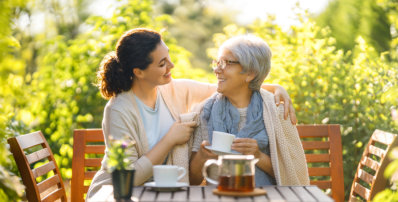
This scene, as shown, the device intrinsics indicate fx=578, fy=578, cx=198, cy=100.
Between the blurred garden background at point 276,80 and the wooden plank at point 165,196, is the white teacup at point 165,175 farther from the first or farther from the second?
the blurred garden background at point 276,80

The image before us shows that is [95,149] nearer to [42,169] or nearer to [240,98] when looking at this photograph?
[42,169]

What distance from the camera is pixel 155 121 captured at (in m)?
3.25

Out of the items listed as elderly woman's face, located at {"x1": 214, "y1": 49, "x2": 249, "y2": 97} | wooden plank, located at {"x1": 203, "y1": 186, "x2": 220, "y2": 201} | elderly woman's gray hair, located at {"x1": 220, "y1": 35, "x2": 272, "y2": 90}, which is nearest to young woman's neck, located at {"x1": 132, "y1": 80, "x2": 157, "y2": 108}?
elderly woman's face, located at {"x1": 214, "y1": 49, "x2": 249, "y2": 97}

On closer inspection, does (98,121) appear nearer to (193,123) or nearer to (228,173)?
(193,123)

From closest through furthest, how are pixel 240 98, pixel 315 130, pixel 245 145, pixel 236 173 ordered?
pixel 236 173, pixel 245 145, pixel 240 98, pixel 315 130

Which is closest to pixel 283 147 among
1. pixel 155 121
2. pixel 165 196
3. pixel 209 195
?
pixel 155 121

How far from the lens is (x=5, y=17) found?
2295 millimetres

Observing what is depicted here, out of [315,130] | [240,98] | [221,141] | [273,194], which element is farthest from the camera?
[315,130]

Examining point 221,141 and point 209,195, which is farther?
point 221,141

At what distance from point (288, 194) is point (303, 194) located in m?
0.06

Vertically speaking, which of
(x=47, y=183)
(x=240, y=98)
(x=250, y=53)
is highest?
(x=250, y=53)

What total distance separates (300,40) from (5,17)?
10.8 feet

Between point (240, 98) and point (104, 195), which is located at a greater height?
point (240, 98)

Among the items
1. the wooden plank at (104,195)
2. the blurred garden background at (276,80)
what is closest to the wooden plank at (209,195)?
the wooden plank at (104,195)
